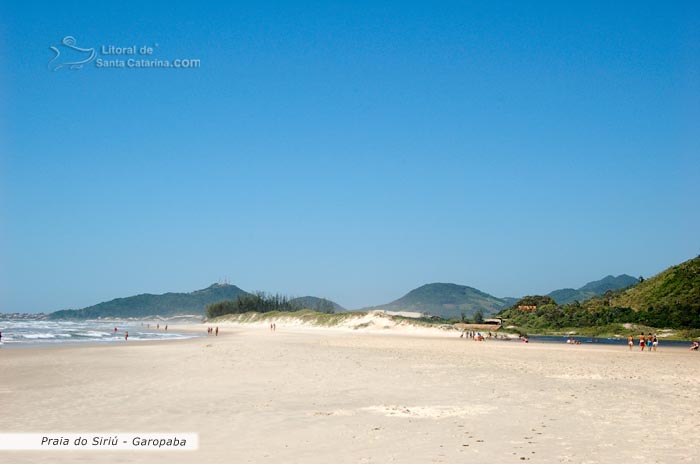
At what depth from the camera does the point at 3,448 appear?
9.75 m

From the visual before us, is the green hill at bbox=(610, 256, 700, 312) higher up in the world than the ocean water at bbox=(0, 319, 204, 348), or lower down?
higher up

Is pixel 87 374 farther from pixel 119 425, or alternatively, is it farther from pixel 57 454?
pixel 57 454

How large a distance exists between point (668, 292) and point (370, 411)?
75.1 metres

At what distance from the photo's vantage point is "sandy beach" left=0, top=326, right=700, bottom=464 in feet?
31.0

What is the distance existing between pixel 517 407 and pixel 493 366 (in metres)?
11.7

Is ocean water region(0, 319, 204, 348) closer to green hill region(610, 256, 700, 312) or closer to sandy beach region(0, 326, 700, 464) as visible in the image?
sandy beach region(0, 326, 700, 464)

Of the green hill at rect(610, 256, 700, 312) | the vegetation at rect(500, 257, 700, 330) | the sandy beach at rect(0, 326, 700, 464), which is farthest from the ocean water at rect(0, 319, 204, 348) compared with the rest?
the green hill at rect(610, 256, 700, 312)

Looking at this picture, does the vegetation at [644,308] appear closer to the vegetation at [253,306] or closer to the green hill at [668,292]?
the green hill at [668,292]

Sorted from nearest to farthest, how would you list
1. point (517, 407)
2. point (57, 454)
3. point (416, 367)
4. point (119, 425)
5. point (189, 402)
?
point (57, 454), point (119, 425), point (517, 407), point (189, 402), point (416, 367)

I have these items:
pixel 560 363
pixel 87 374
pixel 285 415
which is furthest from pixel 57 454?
pixel 560 363

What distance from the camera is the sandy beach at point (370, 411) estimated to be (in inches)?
372

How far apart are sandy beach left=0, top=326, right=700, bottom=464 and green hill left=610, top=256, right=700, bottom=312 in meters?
53.2

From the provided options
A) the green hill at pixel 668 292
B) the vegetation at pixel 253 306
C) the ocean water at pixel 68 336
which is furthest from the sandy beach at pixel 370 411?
the vegetation at pixel 253 306

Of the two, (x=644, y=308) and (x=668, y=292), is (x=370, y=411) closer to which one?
(x=644, y=308)
